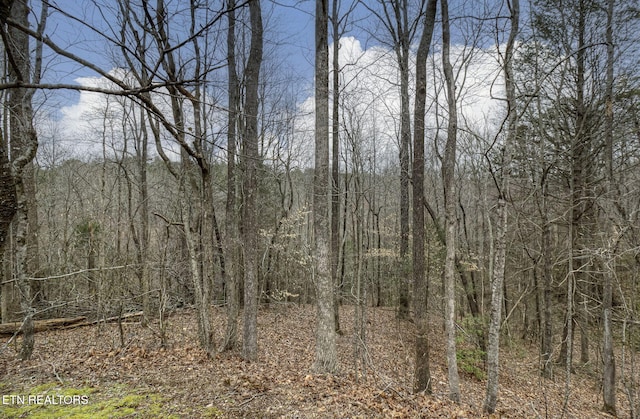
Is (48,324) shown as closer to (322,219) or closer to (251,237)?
(251,237)

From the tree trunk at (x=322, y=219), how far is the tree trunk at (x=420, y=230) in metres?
1.90

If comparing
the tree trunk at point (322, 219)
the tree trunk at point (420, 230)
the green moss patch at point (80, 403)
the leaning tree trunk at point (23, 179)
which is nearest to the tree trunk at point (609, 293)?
the tree trunk at point (420, 230)

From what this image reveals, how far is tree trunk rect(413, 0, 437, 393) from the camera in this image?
21.2 feet

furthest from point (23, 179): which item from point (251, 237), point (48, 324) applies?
point (48, 324)

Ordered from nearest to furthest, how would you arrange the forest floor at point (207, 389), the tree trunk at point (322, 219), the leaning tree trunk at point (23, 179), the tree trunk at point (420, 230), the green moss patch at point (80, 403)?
the green moss patch at point (80, 403) < the forest floor at point (207, 389) < the leaning tree trunk at point (23, 179) < the tree trunk at point (322, 219) < the tree trunk at point (420, 230)

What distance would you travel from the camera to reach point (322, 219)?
5809 millimetres

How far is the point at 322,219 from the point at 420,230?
2137 mm

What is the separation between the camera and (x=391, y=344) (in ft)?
32.9

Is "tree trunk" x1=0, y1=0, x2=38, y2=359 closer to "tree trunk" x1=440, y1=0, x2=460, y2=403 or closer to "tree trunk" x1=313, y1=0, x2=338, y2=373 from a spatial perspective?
"tree trunk" x1=313, y1=0, x2=338, y2=373

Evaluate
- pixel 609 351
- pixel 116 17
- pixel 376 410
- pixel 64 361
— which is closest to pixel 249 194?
pixel 116 17

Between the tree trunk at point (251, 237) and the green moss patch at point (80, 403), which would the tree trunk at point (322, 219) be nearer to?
the tree trunk at point (251, 237)

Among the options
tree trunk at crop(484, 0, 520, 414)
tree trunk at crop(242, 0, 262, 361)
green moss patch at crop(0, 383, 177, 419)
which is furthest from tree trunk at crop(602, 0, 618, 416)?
green moss patch at crop(0, 383, 177, 419)

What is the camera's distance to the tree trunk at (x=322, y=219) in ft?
18.3

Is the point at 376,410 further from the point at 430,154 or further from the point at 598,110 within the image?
the point at 430,154
